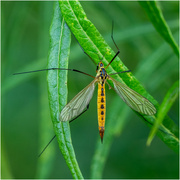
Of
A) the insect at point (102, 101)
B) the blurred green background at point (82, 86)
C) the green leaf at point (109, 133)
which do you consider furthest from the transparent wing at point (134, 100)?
the blurred green background at point (82, 86)

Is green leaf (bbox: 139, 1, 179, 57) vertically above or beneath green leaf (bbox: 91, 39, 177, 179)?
above

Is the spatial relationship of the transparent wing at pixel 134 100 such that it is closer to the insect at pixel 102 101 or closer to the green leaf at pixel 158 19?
the insect at pixel 102 101

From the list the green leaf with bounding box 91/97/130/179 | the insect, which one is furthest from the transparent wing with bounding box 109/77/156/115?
the green leaf with bounding box 91/97/130/179

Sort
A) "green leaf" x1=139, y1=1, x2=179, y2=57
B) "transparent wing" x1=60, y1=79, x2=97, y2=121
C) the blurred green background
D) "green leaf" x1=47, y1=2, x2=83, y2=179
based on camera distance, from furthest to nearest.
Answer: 1. the blurred green background
2. "transparent wing" x1=60, y1=79, x2=97, y2=121
3. "green leaf" x1=139, y1=1, x2=179, y2=57
4. "green leaf" x1=47, y1=2, x2=83, y2=179

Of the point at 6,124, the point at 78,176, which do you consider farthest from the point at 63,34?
the point at 6,124

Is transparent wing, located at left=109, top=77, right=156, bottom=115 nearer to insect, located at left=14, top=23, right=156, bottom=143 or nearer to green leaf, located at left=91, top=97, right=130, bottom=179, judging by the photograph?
insect, located at left=14, top=23, right=156, bottom=143
